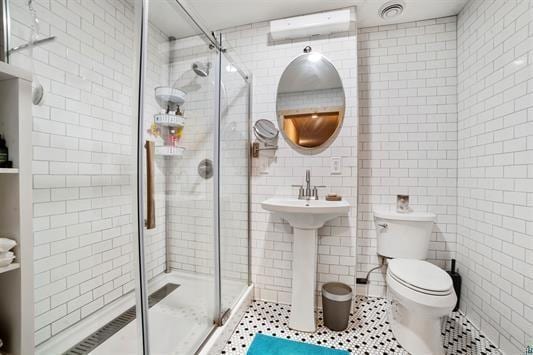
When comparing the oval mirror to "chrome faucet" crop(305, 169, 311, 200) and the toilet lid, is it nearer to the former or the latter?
"chrome faucet" crop(305, 169, 311, 200)

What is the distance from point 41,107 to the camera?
1.43m

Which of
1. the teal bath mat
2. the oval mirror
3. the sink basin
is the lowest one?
the teal bath mat

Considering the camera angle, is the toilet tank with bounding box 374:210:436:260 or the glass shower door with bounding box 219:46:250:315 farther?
the toilet tank with bounding box 374:210:436:260

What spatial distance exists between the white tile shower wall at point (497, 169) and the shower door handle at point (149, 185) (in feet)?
6.50

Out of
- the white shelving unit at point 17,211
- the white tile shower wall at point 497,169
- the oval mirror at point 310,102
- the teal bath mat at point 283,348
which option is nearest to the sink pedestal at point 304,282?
the teal bath mat at point 283,348

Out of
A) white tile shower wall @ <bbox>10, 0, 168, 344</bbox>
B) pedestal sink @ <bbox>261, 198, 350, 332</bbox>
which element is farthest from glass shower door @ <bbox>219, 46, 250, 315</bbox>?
white tile shower wall @ <bbox>10, 0, 168, 344</bbox>

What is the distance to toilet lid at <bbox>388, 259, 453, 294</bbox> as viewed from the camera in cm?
143

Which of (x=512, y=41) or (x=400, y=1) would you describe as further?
(x=400, y=1)

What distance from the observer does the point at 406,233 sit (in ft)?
6.31

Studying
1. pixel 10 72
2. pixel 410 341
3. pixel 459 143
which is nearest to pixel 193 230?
pixel 10 72

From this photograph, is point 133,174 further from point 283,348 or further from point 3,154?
point 283,348

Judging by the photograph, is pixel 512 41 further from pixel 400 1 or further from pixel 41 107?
pixel 41 107

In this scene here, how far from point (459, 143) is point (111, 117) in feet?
9.07

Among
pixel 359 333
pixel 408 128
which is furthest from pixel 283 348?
pixel 408 128
